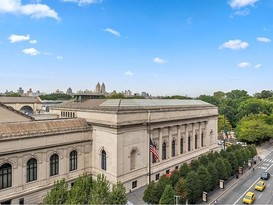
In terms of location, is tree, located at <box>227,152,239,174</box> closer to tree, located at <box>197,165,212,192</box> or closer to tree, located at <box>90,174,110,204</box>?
tree, located at <box>197,165,212,192</box>

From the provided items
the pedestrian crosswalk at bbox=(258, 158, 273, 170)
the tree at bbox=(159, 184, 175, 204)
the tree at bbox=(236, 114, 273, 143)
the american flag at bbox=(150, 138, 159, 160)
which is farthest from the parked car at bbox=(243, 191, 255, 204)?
the tree at bbox=(236, 114, 273, 143)

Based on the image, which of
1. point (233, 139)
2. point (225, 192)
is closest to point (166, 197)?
point (225, 192)

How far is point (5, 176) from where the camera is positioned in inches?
1133

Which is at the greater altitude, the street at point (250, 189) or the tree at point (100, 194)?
the tree at point (100, 194)

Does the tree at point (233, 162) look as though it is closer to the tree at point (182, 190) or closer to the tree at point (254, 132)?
the tree at point (182, 190)

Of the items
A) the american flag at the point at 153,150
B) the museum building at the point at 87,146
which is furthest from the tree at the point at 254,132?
the american flag at the point at 153,150

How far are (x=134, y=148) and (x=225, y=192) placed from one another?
15890 millimetres

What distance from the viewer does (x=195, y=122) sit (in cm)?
5031

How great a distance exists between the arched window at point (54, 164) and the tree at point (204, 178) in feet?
67.3

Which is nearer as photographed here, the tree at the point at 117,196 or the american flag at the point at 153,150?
the tree at the point at 117,196

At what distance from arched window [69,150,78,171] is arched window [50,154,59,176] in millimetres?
2101

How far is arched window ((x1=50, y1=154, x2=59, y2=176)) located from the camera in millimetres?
33000

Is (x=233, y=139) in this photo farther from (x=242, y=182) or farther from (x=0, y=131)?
(x=0, y=131)

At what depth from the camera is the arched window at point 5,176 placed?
28.4 metres
